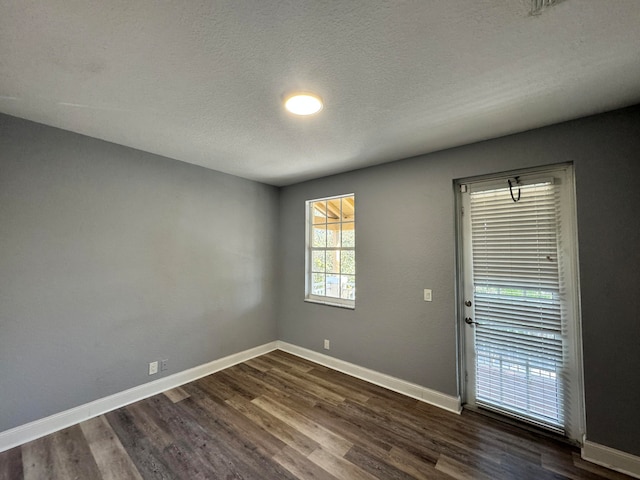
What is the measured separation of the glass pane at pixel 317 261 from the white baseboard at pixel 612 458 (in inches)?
114

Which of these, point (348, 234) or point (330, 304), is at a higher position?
point (348, 234)

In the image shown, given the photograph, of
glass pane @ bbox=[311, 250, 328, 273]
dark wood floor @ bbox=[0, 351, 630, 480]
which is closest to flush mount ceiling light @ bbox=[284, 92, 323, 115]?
glass pane @ bbox=[311, 250, 328, 273]

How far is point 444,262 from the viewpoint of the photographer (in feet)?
8.42

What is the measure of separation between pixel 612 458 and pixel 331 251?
2984 mm

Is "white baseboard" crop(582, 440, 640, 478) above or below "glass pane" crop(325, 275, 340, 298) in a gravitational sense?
below

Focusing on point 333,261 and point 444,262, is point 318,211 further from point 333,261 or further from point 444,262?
point 444,262

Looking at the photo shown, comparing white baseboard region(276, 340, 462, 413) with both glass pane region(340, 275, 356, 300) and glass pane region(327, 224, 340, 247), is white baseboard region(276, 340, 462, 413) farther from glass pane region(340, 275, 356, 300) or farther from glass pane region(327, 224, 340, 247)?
glass pane region(327, 224, 340, 247)

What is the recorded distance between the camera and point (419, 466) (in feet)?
5.95

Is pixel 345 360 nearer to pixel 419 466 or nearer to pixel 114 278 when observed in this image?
pixel 419 466

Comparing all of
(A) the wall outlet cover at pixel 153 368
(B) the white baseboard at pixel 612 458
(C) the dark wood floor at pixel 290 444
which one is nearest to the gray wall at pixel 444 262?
(B) the white baseboard at pixel 612 458

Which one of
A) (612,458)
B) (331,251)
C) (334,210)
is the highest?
(334,210)

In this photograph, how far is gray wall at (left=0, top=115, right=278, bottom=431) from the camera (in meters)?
2.05

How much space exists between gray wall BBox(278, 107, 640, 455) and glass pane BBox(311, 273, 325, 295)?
Result: 175 millimetres

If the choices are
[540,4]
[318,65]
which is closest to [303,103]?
[318,65]
